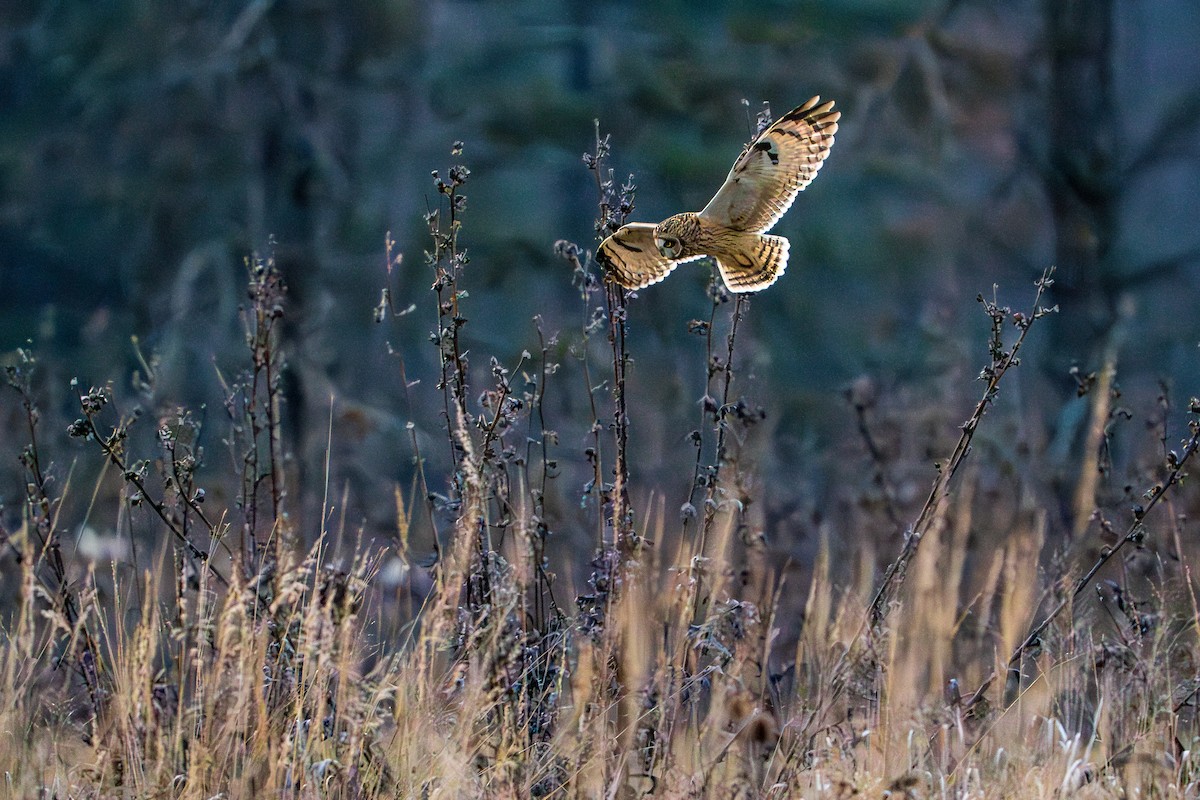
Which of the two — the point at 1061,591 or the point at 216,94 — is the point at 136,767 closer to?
the point at 1061,591

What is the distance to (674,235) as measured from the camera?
7.81ft

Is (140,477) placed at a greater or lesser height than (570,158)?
lesser

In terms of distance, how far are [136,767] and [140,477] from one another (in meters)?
0.64

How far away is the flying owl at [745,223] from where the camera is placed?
7.86 feet

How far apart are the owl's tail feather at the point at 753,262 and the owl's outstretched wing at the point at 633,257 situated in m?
0.10

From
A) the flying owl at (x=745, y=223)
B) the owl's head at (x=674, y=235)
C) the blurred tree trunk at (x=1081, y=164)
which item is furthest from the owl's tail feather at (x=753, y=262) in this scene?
the blurred tree trunk at (x=1081, y=164)

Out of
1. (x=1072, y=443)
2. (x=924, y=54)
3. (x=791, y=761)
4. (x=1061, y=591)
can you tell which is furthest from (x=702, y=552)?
(x=924, y=54)

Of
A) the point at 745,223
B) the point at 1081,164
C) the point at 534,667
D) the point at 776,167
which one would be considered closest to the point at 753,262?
the point at 745,223

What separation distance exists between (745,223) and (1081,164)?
2.92m

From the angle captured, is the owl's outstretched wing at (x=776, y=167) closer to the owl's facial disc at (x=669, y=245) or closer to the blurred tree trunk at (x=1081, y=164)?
the owl's facial disc at (x=669, y=245)

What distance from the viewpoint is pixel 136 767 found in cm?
215

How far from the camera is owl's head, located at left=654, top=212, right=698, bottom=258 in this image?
237 centimetres

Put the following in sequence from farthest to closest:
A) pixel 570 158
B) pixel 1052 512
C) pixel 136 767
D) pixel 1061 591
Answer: pixel 570 158
pixel 1052 512
pixel 1061 591
pixel 136 767

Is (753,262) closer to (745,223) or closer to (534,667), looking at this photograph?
(745,223)
